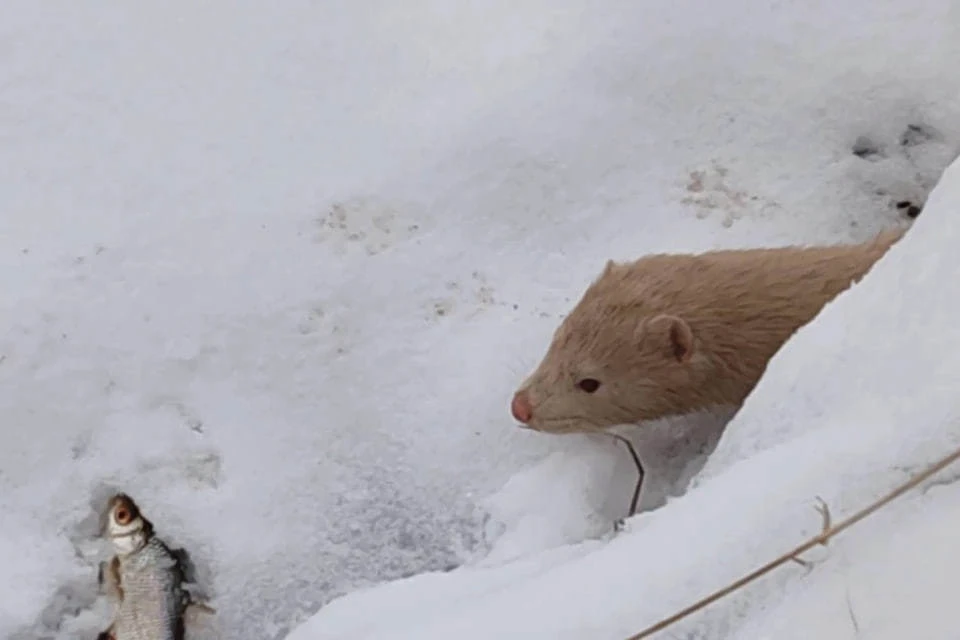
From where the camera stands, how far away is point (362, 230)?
226 cm

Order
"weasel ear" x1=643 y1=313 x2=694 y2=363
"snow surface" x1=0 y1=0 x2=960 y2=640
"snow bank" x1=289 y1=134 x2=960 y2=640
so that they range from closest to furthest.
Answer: "snow bank" x1=289 y1=134 x2=960 y2=640 < "weasel ear" x1=643 y1=313 x2=694 y2=363 < "snow surface" x1=0 y1=0 x2=960 y2=640

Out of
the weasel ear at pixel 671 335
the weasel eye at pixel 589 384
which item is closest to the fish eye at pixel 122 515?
the weasel eye at pixel 589 384

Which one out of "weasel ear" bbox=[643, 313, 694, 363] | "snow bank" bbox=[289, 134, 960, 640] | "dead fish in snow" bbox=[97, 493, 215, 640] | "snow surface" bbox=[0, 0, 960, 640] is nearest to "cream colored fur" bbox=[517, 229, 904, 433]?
"weasel ear" bbox=[643, 313, 694, 363]

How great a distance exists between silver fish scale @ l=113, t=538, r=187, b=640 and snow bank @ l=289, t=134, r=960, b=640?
2.06 feet

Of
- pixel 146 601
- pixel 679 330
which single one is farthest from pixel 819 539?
pixel 146 601

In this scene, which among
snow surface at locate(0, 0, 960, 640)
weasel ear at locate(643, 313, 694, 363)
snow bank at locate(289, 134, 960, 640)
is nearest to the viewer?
snow bank at locate(289, 134, 960, 640)

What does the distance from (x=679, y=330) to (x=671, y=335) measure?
2 cm

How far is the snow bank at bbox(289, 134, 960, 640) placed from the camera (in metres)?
1.10

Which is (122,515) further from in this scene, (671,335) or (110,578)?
(671,335)

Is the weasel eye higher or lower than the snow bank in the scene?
lower

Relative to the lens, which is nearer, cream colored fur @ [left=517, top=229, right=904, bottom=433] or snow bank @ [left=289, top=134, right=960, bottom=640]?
snow bank @ [left=289, top=134, right=960, bottom=640]

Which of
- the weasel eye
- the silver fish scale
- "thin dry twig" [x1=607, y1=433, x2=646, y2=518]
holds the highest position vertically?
the weasel eye

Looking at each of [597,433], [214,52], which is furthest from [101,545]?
[214,52]

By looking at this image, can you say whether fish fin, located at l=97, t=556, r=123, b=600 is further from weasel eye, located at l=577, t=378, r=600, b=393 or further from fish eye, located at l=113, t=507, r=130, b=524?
weasel eye, located at l=577, t=378, r=600, b=393
